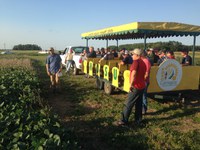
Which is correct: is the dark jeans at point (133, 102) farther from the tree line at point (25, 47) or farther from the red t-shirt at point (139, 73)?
the tree line at point (25, 47)

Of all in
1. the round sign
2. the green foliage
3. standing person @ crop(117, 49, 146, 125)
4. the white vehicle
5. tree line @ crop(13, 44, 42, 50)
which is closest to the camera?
the green foliage

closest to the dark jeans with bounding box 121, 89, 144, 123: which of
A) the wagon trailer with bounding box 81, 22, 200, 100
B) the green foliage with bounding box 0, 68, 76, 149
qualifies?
the wagon trailer with bounding box 81, 22, 200, 100

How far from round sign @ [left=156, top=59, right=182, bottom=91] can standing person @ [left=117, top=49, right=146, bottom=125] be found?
1572mm

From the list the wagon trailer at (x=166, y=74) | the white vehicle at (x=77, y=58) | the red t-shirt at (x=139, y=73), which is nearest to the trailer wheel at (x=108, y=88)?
the wagon trailer at (x=166, y=74)

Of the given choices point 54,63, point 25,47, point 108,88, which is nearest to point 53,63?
point 54,63

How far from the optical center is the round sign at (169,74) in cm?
708

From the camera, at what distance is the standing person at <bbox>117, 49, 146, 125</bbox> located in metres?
5.48

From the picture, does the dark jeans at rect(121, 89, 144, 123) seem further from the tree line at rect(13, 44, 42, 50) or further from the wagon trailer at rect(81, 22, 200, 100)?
the tree line at rect(13, 44, 42, 50)

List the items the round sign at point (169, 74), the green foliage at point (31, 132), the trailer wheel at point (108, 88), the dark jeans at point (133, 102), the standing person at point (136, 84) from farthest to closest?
the trailer wheel at point (108, 88)
the round sign at point (169, 74)
the dark jeans at point (133, 102)
the standing person at point (136, 84)
the green foliage at point (31, 132)

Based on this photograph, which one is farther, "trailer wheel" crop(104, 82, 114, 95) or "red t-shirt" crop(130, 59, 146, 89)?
"trailer wheel" crop(104, 82, 114, 95)

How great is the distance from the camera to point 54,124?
170 inches

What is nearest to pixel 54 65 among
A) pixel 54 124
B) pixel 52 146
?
pixel 54 124

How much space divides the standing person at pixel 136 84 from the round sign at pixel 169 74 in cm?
157

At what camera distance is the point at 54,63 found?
9.28m
